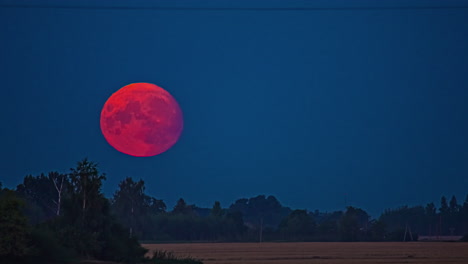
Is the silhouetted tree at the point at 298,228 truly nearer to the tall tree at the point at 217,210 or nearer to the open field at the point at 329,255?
the tall tree at the point at 217,210

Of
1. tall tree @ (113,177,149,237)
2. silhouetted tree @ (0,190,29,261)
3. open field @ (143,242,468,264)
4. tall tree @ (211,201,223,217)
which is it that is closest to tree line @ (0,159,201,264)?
silhouetted tree @ (0,190,29,261)

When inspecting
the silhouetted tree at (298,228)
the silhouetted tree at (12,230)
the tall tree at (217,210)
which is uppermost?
the tall tree at (217,210)

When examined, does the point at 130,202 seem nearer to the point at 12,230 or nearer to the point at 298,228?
the point at 298,228

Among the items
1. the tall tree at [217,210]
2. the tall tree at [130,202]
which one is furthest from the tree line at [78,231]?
the tall tree at [217,210]

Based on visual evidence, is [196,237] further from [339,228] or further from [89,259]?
[89,259]

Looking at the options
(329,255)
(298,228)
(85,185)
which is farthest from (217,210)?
(85,185)

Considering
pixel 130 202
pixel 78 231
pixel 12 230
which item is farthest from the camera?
pixel 130 202

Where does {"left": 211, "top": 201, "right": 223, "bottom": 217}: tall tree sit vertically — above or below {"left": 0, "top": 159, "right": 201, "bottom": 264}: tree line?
above

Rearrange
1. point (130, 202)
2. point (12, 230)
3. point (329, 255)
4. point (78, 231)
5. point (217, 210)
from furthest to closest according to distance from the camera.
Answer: point (217, 210)
point (130, 202)
point (329, 255)
point (78, 231)
point (12, 230)

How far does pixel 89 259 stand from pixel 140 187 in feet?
379

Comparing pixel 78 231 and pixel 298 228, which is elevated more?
pixel 298 228

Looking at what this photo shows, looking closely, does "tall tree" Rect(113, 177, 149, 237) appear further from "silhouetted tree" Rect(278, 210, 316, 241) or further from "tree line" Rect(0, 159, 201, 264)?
"tree line" Rect(0, 159, 201, 264)

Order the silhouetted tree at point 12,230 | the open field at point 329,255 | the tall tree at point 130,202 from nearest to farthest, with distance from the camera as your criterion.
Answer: the silhouetted tree at point 12,230 → the open field at point 329,255 → the tall tree at point 130,202

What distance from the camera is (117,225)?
50.9 m
